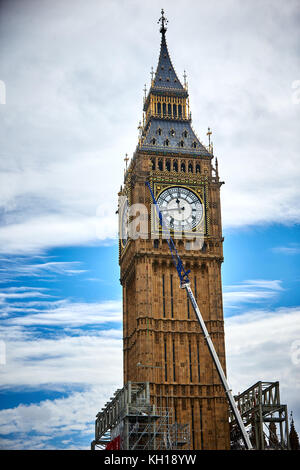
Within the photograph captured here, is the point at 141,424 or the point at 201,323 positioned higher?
the point at 201,323

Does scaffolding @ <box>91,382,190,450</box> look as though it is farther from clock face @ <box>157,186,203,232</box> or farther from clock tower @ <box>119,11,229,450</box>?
clock face @ <box>157,186,203,232</box>

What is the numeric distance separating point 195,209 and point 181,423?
25.9 metres

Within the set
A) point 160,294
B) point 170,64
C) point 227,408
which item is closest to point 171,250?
point 160,294

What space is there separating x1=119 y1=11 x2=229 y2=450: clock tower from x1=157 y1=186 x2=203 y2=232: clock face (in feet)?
0.39

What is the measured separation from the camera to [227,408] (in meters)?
86.1

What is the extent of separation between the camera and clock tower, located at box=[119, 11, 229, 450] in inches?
3386

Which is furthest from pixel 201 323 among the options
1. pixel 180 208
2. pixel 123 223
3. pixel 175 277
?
pixel 123 223

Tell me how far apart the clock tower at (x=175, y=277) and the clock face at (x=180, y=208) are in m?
0.12

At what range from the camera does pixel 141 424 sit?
7944 cm

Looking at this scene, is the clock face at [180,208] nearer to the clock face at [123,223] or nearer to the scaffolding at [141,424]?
the clock face at [123,223]

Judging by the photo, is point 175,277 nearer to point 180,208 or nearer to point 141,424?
point 180,208

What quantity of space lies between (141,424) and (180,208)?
27.5 meters

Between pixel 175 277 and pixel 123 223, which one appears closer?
pixel 175 277
